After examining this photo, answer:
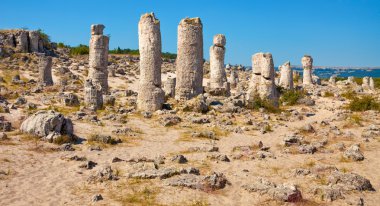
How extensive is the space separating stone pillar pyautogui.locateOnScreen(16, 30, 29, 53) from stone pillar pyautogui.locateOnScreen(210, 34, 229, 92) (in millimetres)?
31723

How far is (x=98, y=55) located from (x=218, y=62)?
799cm

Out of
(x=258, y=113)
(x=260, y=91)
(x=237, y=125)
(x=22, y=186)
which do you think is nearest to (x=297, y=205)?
(x=22, y=186)

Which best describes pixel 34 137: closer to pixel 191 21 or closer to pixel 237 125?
pixel 237 125

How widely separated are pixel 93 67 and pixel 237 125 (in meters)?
12.3

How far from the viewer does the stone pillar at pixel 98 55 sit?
88.0ft

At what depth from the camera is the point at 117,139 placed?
47.8 feet

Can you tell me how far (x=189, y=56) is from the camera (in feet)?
75.2

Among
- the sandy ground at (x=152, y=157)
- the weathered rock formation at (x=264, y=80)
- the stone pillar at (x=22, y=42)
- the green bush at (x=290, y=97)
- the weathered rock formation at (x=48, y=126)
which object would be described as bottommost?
the sandy ground at (x=152, y=157)

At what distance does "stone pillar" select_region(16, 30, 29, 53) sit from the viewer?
5014 centimetres

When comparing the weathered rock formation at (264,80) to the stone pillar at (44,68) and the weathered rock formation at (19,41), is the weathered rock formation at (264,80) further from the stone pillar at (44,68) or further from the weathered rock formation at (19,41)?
the weathered rock formation at (19,41)

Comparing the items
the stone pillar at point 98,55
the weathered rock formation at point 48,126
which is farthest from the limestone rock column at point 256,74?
the weathered rock formation at point 48,126

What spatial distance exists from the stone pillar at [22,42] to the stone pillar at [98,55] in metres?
27.0

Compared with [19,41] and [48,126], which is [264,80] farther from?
[19,41]

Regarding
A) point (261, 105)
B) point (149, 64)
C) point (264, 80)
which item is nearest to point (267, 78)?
point (264, 80)
